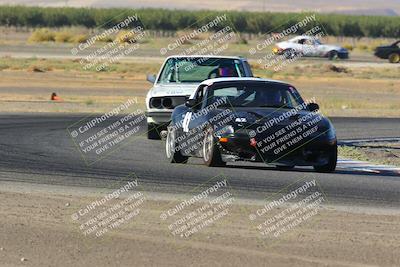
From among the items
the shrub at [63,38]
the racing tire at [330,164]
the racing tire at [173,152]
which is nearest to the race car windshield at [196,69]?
the racing tire at [173,152]

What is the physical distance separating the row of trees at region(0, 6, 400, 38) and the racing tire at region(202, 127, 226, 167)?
107565 mm

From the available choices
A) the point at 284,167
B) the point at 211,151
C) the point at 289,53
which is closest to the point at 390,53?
the point at 289,53

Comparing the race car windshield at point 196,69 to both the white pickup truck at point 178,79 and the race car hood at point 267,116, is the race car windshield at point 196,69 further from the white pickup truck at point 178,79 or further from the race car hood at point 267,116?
the race car hood at point 267,116

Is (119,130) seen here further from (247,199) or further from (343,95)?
(343,95)

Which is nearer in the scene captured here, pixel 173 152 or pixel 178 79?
pixel 173 152

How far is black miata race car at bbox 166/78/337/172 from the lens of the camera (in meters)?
15.2

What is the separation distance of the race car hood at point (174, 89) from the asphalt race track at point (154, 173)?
0.95 meters

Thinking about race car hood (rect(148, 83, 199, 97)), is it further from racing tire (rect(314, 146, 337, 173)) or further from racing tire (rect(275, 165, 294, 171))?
racing tire (rect(314, 146, 337, 173))

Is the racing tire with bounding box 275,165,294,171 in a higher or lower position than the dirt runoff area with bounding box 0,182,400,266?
lower

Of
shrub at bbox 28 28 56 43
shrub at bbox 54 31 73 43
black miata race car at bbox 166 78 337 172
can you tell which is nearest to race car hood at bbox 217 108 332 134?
black miata race car at bbox 166 78 337 172

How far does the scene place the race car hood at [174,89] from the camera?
67.4ft

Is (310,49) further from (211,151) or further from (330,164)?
(211,151)

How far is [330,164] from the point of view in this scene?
15727 millimetres

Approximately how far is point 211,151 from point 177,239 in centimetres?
564
